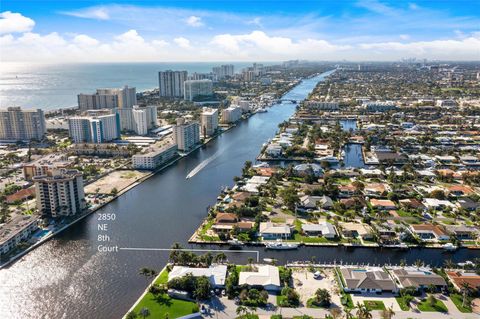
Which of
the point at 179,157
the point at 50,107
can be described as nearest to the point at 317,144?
the point at 179,157

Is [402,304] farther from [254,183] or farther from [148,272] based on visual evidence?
[254,183]

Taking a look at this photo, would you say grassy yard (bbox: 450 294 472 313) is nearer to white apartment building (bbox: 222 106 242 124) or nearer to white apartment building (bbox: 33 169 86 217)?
white apartment building (bbox: 33 169 86 217)

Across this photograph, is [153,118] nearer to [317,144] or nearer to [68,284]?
[317,144]

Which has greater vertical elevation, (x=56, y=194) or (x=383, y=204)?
(x=56, y=194)

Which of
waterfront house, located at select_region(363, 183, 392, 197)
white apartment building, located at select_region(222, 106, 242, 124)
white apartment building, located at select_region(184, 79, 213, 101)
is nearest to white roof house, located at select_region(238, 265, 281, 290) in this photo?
waterfront house, located at select_region(363, 183, 392, 197)

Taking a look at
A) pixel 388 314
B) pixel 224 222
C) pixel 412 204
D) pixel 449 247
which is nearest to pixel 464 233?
pixel 449 247
